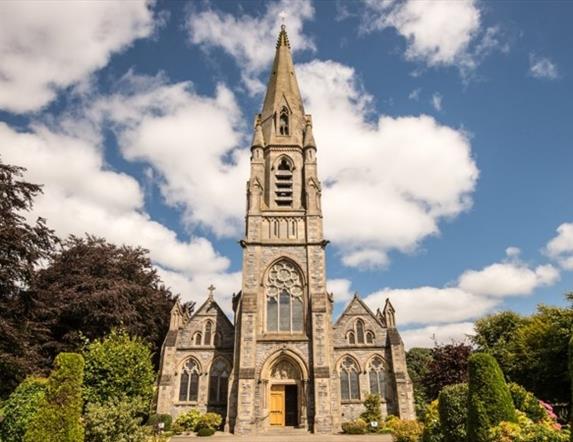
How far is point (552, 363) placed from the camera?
24.8 metres

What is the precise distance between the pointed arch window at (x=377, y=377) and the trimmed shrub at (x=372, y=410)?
132 cm

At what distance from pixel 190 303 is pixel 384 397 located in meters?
19.5

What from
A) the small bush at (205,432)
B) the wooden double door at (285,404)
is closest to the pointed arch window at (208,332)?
the wooden double door at (285,404)

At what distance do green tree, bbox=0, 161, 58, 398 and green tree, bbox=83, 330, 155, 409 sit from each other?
9.49ft

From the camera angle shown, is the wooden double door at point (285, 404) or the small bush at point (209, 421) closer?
the small bush at point (209, 421)

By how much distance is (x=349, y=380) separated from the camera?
2727 centimetres

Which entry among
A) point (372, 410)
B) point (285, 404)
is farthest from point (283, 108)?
point (372, 410)

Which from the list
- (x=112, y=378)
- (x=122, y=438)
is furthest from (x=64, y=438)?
(x=112, y=378)

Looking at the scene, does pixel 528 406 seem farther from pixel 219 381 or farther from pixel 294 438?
pixel 219 381

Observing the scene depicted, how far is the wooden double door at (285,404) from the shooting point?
2478 centimetres

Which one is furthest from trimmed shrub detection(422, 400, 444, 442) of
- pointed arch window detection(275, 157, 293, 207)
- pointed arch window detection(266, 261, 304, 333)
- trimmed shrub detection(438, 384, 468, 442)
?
pointed arch window detection(275, 157, 293, 207)

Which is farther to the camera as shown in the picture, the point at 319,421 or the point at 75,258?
the point at 75,258

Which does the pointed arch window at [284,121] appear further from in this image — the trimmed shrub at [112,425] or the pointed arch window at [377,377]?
the trimmed shrub at [112,425]

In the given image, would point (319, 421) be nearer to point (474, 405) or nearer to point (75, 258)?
point (474, 405)
